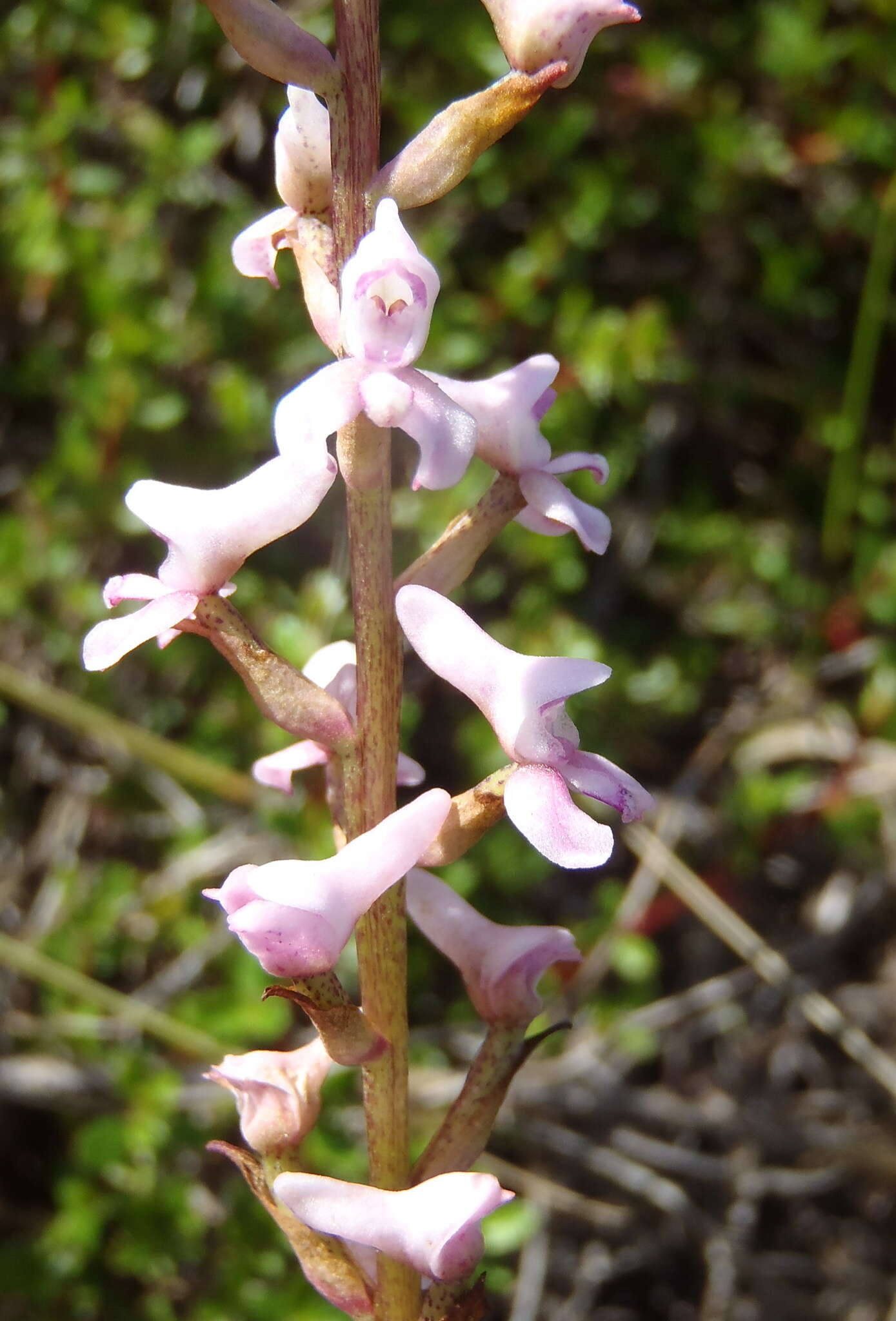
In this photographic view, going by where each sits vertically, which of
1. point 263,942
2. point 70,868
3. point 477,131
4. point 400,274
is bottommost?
point 70,868

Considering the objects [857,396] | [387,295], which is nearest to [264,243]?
[387,295]

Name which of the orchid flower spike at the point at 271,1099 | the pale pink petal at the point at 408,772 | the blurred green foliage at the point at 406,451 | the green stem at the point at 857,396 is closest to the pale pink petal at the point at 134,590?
the pale pink petal at the point at 408,772

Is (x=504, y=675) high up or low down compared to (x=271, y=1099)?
up

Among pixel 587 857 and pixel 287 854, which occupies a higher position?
pixel 587 857

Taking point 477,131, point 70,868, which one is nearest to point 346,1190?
point 477,131

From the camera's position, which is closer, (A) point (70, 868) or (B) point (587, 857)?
(B) point (587, 857)

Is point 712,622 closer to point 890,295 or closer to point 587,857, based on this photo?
point 890,295

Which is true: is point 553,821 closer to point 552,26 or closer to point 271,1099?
point 271,1099
